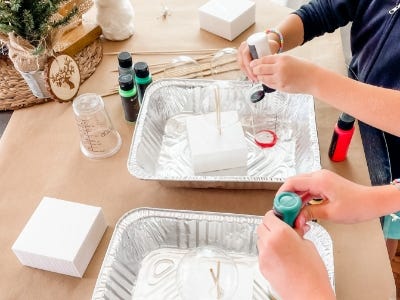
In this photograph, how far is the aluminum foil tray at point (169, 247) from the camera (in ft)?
2.07

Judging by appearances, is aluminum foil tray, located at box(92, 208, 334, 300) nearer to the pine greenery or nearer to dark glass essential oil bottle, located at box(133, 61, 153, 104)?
dark glass essential oil bottle, located at box(133, 61, 153, 104)

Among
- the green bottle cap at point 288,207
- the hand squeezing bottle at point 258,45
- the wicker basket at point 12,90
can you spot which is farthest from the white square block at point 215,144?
the wicker basket at point 12,90

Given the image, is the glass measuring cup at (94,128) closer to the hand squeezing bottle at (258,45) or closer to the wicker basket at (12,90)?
the wicker basket at (12,90)

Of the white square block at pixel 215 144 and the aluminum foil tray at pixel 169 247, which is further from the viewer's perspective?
the white square block at pixel 215 144

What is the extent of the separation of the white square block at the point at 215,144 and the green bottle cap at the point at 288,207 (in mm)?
231

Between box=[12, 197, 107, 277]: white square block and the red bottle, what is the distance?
0.40m

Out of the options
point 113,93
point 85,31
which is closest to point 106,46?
point 85,31

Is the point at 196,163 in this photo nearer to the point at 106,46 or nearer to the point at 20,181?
the point at 20,181

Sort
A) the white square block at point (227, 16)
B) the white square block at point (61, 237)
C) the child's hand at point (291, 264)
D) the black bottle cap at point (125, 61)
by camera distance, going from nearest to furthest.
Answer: the child's hand at point (291, 264) < the white square block at point (61, 237) < the black bottle cap at point (125, 61) < the white square block at point (227, 16)

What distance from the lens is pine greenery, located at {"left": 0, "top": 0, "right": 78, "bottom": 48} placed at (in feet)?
2.46

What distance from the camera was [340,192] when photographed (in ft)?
1.92

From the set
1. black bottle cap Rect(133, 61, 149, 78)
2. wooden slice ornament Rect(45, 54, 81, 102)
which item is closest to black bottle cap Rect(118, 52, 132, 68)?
black bottle cap Rect(133, 61, 149, 78)

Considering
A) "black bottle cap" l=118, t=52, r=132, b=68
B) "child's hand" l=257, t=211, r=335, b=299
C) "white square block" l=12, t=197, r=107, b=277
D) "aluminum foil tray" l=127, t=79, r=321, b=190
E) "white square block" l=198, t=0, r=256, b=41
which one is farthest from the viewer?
"white square block" l=198, t=0, r=256, b=41

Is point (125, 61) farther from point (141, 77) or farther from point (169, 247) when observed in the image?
point (169, 247)
